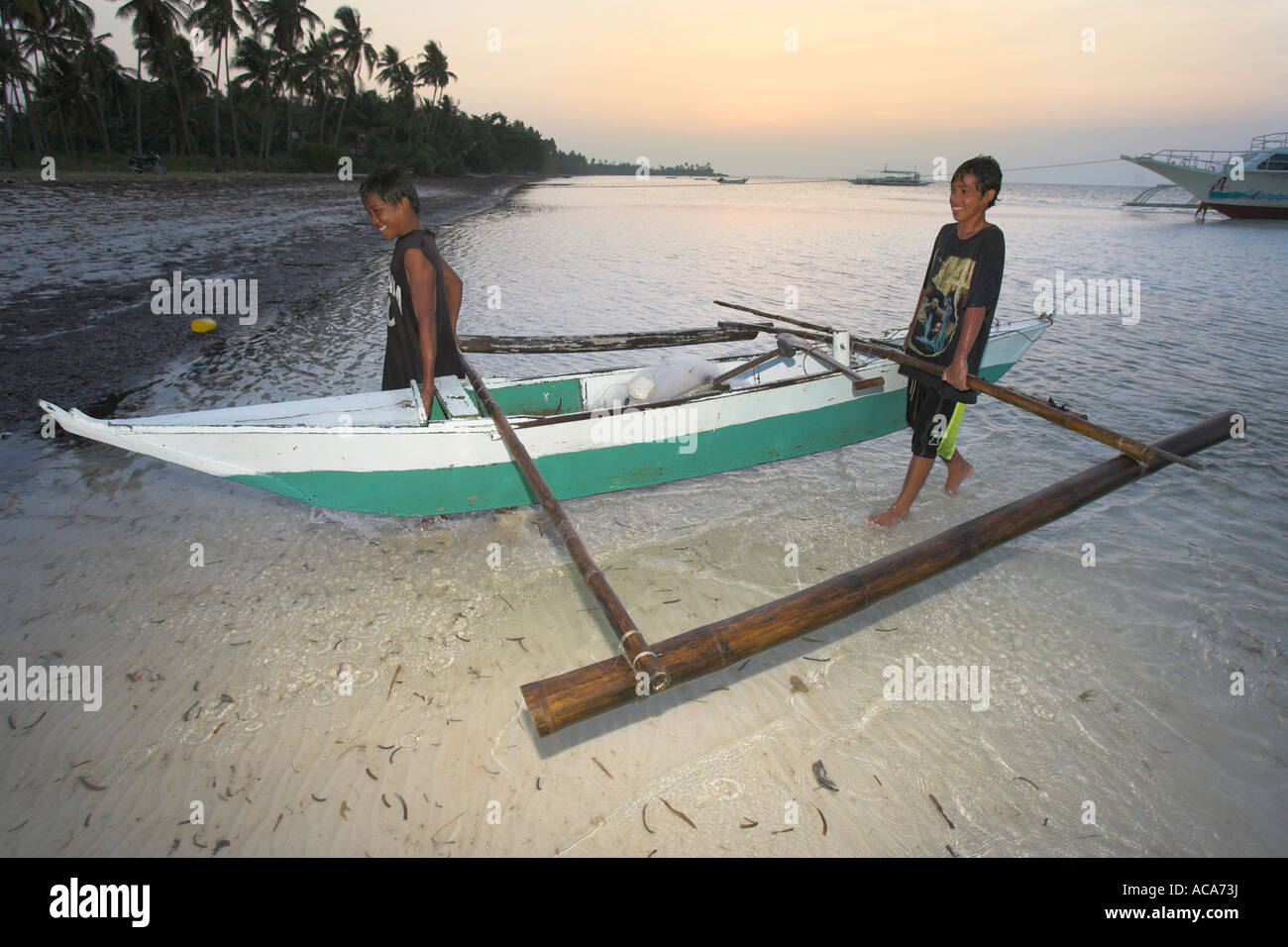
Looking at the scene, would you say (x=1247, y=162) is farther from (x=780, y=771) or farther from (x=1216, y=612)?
(x=780, y=771)

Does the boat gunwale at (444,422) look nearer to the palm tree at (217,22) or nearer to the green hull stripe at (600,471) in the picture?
the green hull stripe at (600,471)

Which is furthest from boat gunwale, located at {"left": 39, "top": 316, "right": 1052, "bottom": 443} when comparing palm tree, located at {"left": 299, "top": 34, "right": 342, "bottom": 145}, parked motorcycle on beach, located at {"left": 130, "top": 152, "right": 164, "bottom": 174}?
palm tree, located at {"left": 299, "top": 34, "right": 342, "bottom": 145}

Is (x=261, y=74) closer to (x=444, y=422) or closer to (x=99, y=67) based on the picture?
(x=99, y=67)

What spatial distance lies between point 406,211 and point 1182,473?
708 centimetres

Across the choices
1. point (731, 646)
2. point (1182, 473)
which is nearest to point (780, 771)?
point (731, 646)

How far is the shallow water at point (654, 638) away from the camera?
2.65 metres

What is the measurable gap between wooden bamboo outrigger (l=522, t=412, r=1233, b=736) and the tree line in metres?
39.2

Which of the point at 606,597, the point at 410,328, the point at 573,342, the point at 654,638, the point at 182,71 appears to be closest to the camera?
the point at 606,597

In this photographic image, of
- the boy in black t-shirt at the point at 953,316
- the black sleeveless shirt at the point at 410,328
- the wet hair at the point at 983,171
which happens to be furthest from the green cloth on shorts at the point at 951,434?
the black sleeveless shirt at the point at 410,328

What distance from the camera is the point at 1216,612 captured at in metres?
4.02

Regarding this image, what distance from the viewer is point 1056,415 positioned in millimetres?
4031

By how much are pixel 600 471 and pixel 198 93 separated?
49586mm

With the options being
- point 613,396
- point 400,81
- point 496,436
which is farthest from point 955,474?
point 400,81

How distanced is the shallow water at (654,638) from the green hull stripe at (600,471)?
321mm
